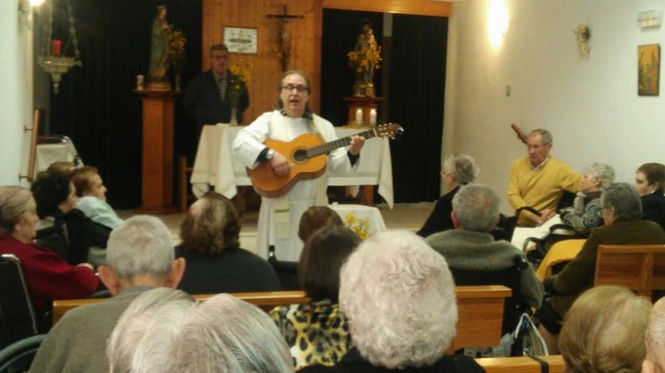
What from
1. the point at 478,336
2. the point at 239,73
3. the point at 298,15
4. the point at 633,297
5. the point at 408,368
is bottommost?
the point at 478,336

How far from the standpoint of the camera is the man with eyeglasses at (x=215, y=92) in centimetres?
839

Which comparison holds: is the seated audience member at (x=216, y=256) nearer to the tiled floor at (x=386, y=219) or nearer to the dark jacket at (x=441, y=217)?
the dark jacket at (x=441, y=217)

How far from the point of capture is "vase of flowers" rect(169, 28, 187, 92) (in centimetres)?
882

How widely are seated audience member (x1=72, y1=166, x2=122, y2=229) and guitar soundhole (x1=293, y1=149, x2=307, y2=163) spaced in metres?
1.12

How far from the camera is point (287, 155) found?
512 centimetres

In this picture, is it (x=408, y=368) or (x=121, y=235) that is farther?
(x=121, y=235)

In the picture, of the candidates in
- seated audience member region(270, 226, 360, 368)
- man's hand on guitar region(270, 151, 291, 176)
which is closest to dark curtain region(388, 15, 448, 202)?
man's hand on guitar region(270, 151, 291, 176)

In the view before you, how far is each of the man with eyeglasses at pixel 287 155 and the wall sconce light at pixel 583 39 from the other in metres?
2.91

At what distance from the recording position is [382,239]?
6.11 ft

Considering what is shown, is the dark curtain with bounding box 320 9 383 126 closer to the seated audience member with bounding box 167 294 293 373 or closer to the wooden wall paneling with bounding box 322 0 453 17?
the wooden wall paneling with bounding box 322 0 453 17

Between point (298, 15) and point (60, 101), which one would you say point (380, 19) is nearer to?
point (298, 15)

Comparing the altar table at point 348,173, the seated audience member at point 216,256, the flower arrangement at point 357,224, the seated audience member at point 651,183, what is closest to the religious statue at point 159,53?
the altar table at point 348,173

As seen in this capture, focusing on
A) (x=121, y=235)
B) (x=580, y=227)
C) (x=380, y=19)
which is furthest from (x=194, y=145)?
(x=121, y=235)

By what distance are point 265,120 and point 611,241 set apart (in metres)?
2.08
